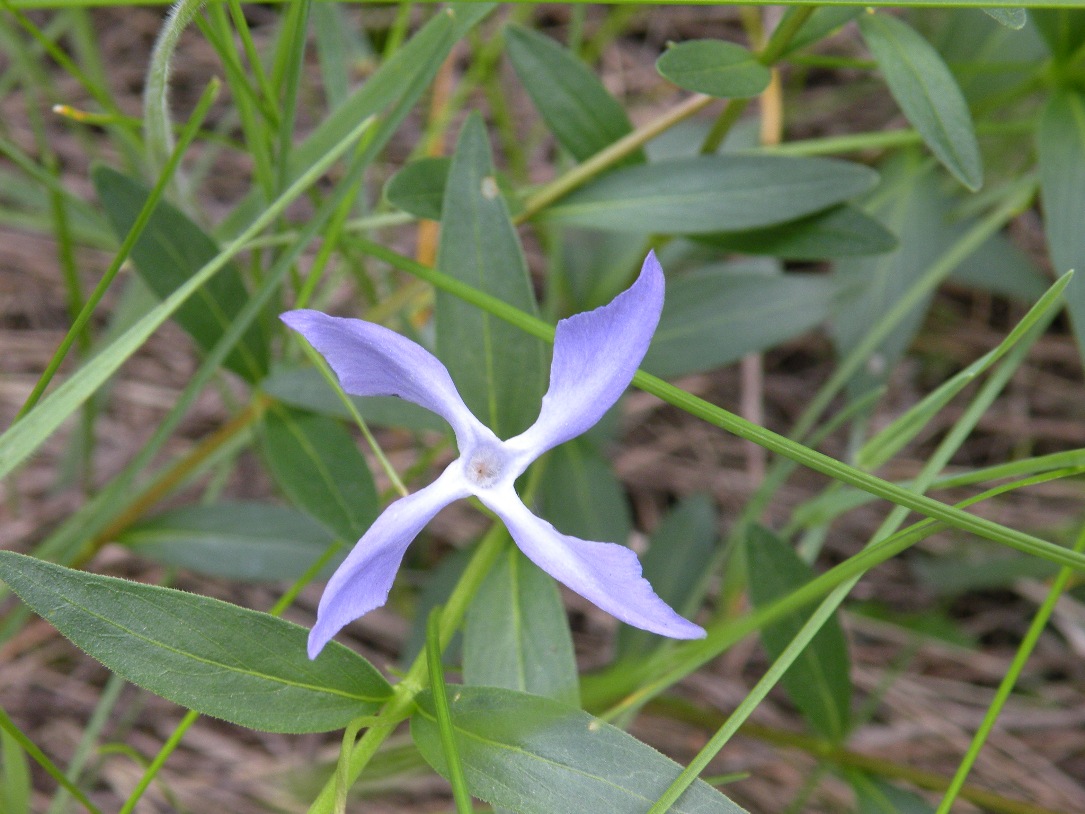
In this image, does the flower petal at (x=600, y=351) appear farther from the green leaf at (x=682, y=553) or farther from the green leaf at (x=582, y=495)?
the green leaf at (x=682, y=553)

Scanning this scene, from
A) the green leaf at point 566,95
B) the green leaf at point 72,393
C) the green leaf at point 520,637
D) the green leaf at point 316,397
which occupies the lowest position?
the green leaf at point 520,637

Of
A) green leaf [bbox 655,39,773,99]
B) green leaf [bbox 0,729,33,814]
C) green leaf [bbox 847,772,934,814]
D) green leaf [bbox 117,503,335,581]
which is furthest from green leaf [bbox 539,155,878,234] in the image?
green leaf [bbox 0,729,33,814]

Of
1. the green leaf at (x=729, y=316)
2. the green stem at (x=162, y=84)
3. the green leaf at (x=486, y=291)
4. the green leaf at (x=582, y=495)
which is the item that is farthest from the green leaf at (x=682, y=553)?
the green stem at (x=162, y=84)

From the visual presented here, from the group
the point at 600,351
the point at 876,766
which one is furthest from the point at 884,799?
the point at 600,351

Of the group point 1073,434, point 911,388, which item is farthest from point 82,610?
point 1073,434

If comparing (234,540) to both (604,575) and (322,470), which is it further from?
(604,575)

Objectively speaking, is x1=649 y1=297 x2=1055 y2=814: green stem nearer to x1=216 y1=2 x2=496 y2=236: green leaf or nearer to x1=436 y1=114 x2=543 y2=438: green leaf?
x1=436 y1=114 x2=543 y2=438: green leaf
